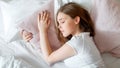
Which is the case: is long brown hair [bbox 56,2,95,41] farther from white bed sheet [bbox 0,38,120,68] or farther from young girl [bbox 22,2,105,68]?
white bed sheet [bbox 0,38,120,68]

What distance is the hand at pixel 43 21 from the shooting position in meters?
1.52

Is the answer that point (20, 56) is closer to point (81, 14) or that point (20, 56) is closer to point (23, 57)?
point (23, 57)

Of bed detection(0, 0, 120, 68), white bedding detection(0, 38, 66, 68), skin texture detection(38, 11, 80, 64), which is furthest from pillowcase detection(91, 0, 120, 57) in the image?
white bedding detection(0, 38, 66, 68)

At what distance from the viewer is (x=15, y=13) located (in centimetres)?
166

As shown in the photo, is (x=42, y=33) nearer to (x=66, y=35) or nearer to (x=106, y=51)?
(x=66, y=35)

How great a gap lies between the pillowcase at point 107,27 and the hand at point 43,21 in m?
0.30

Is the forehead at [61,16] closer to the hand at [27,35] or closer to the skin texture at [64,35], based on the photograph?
the skin texture at [64,35]

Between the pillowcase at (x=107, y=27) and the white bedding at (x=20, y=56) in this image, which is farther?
the pillowcase at (x=107, y=27)

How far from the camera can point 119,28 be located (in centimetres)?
153

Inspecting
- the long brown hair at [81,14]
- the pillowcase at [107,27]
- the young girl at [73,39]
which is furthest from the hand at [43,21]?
the pillowcase at [107,27]

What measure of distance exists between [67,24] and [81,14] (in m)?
0.11

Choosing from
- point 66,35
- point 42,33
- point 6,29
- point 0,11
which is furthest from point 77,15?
point 0,11

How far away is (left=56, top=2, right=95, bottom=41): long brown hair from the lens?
146 cm

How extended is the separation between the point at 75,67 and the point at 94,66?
11 cm
